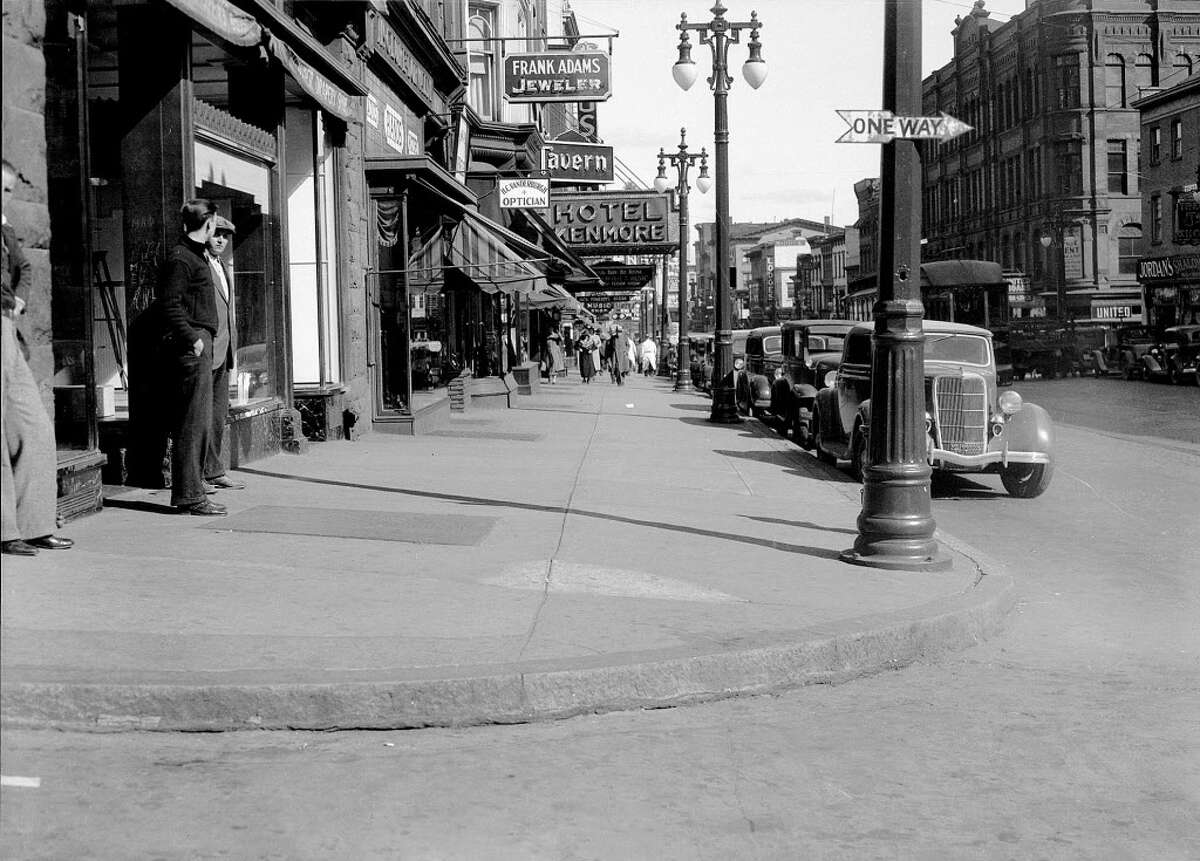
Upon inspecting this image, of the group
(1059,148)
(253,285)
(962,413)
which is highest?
(1059,148)

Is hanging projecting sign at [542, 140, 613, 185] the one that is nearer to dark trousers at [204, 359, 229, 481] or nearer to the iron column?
dark trousers at [204, 359, 229, 481]

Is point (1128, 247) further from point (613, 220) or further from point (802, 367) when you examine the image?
point (802, 367)

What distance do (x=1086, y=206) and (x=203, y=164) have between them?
63.7 metres

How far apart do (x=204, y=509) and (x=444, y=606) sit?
2928 millimetres

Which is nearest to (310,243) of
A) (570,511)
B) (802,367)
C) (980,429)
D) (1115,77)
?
(570,511)

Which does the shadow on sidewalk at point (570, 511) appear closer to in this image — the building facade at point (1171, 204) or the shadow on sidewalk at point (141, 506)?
the shadow on sidewalk at point (141, 506)

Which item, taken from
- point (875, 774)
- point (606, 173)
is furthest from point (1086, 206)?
point (875, 774)

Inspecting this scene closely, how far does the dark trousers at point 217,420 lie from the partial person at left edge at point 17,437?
25.8 feet

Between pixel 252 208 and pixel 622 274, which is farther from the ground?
pixel 622 274

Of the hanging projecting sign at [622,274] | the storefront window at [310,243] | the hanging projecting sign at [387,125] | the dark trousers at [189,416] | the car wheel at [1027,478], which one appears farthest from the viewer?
the hanging projecting sign at [622,274]

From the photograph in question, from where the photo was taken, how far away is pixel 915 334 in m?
8.38

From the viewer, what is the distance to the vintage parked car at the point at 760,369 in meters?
25.1

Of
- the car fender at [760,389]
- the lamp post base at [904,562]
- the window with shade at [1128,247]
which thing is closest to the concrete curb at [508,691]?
the lamp post base at [904,562]

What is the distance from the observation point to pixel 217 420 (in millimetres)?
9719
